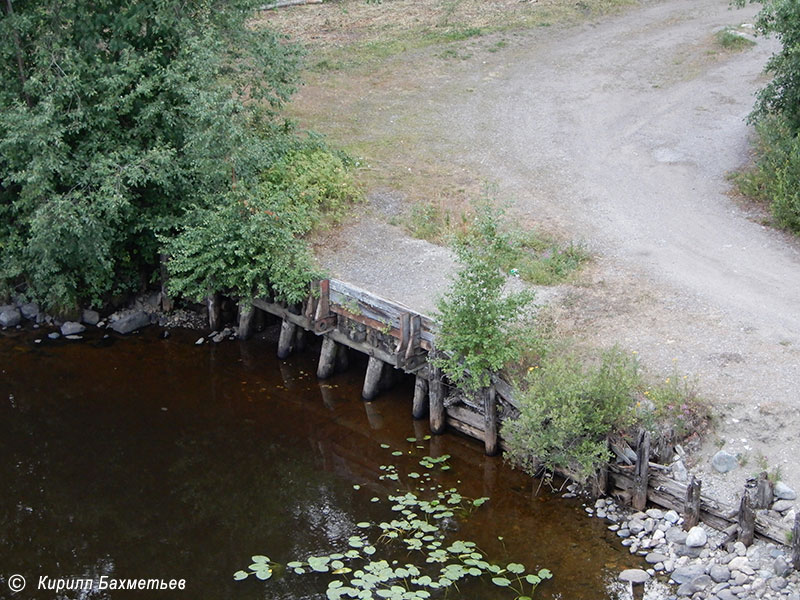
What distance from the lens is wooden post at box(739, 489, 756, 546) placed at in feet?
42.3

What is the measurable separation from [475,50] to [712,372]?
19.0 meters

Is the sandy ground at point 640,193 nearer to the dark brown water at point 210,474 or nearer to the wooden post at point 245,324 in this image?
the wooden post at point 245,324

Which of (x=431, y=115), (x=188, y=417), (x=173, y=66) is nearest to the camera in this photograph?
(x=188, y=417)

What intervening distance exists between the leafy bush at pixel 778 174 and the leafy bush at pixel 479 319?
24.3 ft

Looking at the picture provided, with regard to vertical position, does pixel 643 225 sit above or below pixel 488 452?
above

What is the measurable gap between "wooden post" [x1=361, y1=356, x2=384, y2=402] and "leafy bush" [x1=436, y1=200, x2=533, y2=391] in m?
2.01

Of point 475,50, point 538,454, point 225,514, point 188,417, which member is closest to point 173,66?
point 188,417

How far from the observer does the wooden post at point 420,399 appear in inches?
667

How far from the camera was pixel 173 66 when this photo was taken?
19.2 m

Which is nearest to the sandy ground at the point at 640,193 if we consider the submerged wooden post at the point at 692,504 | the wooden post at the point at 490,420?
the submerged wooden post at the point at 692,504

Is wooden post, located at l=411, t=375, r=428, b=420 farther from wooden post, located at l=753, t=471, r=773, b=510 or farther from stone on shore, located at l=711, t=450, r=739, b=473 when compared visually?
wooden post, located at l=753, t=471, r=773, b=510

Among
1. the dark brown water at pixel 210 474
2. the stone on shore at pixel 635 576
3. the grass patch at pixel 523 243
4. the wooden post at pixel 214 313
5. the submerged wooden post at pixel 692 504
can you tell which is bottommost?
the dark brown water at pixel 210 474

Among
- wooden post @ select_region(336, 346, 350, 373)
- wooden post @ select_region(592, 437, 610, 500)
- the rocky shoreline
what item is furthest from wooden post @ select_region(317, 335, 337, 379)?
the rocky shoreline

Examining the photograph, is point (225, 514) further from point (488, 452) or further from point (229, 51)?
point (229, 51)
